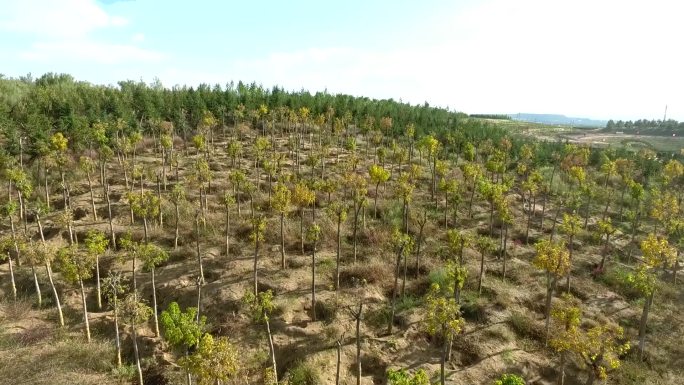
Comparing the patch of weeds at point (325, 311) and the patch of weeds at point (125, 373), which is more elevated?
the patch of weeds at point (325, 311)

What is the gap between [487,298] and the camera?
1332 inches

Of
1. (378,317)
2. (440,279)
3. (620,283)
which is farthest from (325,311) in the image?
(620,283)

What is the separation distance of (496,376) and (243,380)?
1535cm

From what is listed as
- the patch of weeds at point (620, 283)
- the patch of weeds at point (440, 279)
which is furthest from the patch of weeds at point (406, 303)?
the patch of weeds at point (620, 283)

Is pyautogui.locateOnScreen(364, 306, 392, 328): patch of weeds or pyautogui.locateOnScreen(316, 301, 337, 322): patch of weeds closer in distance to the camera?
pyautogui.locateOnScreen(364, 306, 392, 328): patch of weeds

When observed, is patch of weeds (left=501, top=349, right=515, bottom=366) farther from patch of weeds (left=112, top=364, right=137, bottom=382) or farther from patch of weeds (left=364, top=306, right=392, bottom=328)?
patch of weeds (left=112, top=364, right=137, bottom=382)

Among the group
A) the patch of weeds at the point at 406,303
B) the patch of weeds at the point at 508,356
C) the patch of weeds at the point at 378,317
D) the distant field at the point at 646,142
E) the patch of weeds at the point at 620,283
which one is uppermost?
the distant field at the point at 646,142

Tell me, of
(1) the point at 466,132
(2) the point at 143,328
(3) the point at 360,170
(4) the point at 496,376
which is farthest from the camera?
(1) the point at 466,132

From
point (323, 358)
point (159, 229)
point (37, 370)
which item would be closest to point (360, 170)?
point (159, 229)

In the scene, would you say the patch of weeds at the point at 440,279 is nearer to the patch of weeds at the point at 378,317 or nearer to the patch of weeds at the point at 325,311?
the patch of weeds at the point at 378,317

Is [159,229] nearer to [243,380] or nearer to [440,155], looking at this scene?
[243,380]

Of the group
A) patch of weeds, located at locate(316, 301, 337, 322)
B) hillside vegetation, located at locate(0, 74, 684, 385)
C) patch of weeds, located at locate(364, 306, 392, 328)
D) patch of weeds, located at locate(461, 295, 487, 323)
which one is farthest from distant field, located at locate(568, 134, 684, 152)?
patch of weeds, located at locate(316, 301, 337, 322)

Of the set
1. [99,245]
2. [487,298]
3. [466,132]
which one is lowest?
[487,298]

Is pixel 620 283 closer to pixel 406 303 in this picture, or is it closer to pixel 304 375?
pixel 406 303
